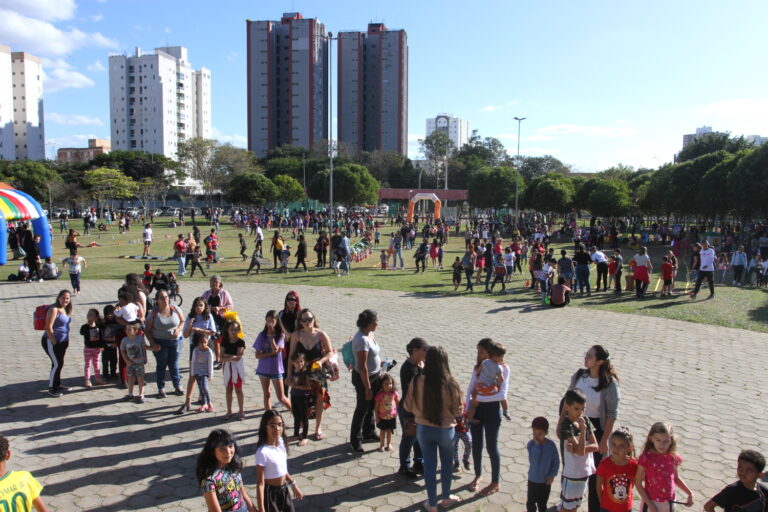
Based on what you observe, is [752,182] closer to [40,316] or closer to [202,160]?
[40,316]

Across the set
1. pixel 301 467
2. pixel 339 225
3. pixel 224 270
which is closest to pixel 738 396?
pixel 301 467

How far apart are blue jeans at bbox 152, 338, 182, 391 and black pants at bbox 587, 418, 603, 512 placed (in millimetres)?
5161

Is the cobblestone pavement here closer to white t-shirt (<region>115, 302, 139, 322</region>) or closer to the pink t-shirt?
white t-shirt (<region>115, 302, 139, 322</region>)

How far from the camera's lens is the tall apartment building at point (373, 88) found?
357 feet

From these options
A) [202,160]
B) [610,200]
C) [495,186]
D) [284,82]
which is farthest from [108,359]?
[284,82]

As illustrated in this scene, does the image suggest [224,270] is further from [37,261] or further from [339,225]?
[339,225]

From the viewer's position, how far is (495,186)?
53250 millimetres

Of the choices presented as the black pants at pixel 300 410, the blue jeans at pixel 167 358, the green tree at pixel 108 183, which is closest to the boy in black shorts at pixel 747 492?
the black pants at pixel 300 410

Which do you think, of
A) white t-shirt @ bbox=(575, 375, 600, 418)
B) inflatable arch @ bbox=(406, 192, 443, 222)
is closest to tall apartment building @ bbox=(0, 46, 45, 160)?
inflatable arch @ bbox=(406, 192, 443, 222)

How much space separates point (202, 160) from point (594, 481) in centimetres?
7370

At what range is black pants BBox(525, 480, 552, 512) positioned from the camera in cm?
432

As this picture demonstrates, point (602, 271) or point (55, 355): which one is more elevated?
point (602, 271)

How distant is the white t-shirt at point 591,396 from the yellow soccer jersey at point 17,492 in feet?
13.2

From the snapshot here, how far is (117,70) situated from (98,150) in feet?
73.4
